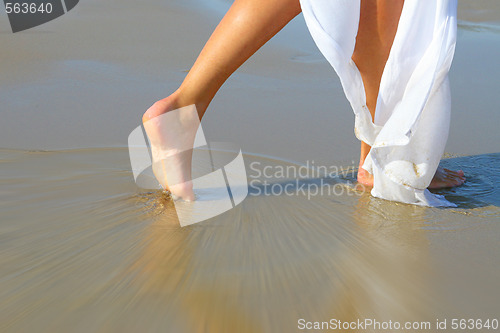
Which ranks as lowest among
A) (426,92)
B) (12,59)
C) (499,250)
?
(499,250)

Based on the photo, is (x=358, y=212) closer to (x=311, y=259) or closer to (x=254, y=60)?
(x=311, y=259)

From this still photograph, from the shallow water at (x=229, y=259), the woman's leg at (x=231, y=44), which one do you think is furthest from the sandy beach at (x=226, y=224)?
the woman's leg at (x=231, y=44)

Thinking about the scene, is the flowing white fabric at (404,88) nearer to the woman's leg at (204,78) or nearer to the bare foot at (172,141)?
the woman's leg at (204,78)

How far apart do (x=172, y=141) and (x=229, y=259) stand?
549mm

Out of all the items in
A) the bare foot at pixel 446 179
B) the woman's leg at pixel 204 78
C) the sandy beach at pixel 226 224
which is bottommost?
the bare foot at pixel 446 179

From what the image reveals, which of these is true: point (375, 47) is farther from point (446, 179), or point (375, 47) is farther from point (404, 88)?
point (446, 179)

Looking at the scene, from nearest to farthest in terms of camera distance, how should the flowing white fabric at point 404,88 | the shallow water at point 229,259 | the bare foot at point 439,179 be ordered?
the shallow water at point 229,259 < the flowing white fabric at point 404,88 < the bare foot at point 439,179

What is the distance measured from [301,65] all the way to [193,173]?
1.42 meters

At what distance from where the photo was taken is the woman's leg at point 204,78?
1650 mm

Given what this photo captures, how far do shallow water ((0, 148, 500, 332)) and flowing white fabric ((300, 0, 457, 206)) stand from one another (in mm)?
107

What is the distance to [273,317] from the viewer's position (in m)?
1.06

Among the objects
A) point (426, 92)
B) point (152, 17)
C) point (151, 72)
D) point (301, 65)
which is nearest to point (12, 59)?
point (151, 72)

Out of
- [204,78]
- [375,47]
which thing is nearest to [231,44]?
[204,78]

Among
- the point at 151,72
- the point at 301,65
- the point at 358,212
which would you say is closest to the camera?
the point at 358,212
